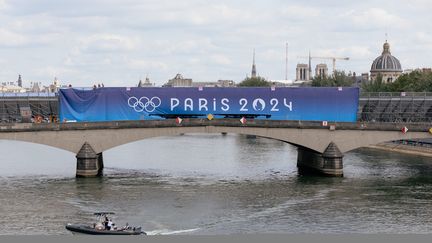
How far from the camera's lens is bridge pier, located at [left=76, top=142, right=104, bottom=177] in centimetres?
9231

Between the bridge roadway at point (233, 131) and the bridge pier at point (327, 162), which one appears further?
the bridge pier at point (327, 162)

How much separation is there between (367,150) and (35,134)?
225 feet

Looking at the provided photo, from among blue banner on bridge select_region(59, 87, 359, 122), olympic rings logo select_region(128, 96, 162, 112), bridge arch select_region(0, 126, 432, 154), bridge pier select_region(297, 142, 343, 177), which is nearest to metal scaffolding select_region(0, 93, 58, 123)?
olympic rings logo select_region(128, 96, 162, 112)

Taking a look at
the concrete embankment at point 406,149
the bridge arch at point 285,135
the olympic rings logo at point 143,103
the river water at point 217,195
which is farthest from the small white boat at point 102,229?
the concrete embankment at point 406,149

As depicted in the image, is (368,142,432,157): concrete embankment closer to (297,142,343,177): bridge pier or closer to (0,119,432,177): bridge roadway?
(0,119,432,177): bridge roadway

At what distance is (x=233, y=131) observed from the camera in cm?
9906

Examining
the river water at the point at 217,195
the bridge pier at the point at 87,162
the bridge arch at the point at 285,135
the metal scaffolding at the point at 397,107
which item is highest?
the metal scaffolding at the point at 397,107

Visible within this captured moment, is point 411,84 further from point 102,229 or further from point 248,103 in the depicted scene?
point 102,229

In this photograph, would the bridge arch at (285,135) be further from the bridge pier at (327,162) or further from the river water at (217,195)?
the river water at (217,195)

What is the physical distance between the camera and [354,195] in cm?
7994

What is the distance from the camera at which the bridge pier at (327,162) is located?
95.6 m

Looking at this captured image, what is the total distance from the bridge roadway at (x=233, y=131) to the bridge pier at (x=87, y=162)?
0.12 meters

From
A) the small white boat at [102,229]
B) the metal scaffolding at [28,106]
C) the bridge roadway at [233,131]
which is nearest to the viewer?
the small white boat at [102,229]

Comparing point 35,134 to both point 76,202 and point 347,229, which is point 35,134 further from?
point 347,229
